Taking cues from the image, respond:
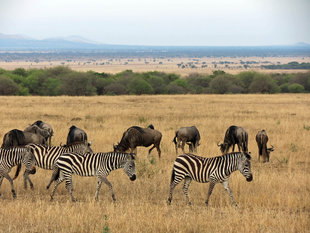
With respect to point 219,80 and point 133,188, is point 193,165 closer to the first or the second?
point 133,188

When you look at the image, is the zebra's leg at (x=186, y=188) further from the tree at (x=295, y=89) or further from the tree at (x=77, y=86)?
the tree at (x=295, y=89)

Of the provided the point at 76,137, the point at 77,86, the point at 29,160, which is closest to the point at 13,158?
the point at 29,160

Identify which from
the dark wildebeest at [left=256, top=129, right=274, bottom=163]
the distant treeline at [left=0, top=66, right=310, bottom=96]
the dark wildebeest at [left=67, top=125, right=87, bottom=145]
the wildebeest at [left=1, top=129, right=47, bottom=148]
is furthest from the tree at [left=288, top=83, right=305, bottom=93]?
the wildebeest at [left=1, top=129, right=47, bottom=148]

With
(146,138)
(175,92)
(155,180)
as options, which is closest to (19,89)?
(175,92)

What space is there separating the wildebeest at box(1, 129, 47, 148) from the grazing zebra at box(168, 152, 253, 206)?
5.62m

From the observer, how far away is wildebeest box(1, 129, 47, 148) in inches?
517

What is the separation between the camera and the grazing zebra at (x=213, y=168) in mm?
9367

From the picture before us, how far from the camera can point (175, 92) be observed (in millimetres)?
56719

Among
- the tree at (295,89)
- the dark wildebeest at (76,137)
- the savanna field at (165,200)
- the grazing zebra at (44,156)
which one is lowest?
the tree at (295,89)

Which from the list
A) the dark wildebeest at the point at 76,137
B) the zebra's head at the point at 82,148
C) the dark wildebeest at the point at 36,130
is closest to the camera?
the zebra's head at the point at 82,148

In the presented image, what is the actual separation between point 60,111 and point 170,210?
20.5 metres

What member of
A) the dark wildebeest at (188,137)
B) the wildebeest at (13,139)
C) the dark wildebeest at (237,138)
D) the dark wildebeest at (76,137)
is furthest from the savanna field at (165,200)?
the dark wildebeest at (76,137)

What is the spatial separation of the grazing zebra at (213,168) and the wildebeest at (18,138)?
18.4ft

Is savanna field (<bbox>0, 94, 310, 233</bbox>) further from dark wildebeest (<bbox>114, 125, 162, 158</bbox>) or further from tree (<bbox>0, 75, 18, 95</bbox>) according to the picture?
tree (<bbox>0, 75, 18, 95</bbox>)
